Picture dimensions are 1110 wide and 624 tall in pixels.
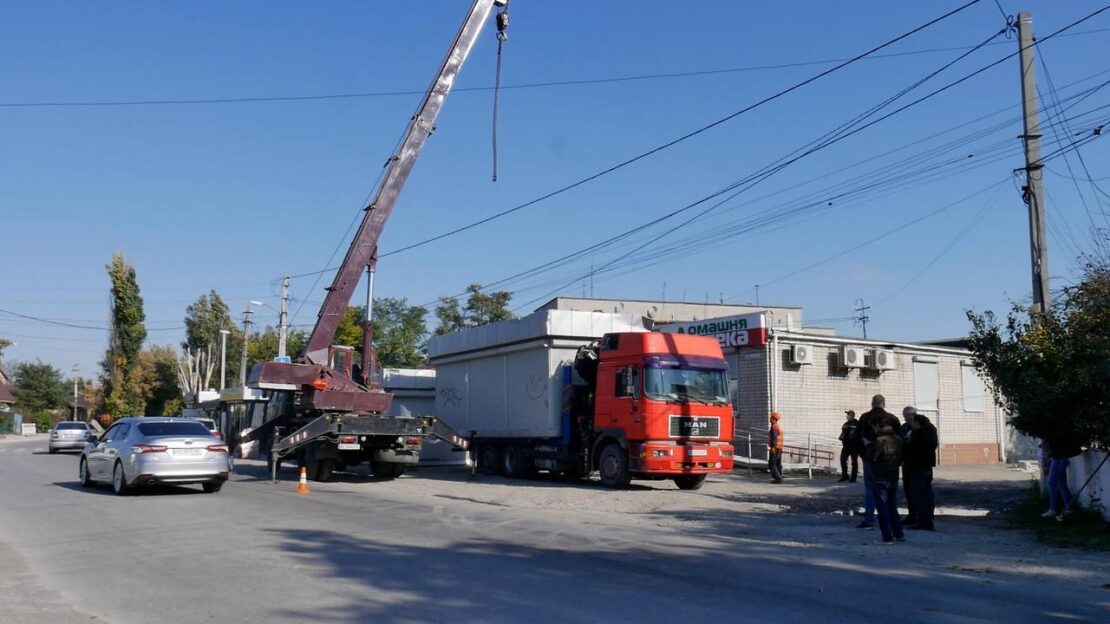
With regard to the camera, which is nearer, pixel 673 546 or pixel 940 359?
pixel 673 546

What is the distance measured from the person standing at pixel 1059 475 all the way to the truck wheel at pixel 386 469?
559 inches

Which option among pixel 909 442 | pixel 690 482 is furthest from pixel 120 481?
pixel 909 442

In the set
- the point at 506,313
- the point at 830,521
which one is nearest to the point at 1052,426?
the point at 830,521

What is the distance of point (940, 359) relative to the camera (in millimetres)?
30203

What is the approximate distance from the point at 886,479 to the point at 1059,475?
3263 mm

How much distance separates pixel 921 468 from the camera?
1258 centimetres

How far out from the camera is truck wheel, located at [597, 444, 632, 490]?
1917 centimetres

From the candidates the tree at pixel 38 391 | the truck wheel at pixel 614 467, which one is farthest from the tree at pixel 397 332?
the tree at pixel 38 391

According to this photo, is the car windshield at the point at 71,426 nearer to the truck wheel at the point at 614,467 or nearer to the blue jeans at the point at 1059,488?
the truck wheel at the point at 614,467

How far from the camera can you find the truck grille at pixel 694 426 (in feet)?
62.2

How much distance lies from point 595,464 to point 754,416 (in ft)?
26.1

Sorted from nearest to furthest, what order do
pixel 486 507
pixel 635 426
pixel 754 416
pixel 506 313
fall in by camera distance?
1. pixel 486 507
2. pixel 635 426
3. pixel 754 416
4. pixel 506 313

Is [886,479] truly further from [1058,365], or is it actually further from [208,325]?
[208,325]

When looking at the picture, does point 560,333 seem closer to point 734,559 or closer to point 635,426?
point 635,426
